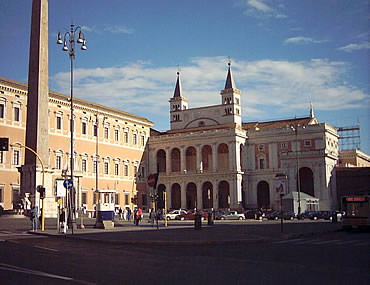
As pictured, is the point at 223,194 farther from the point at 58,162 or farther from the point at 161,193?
the point at 58,162

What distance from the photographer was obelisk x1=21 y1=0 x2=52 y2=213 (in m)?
32.8

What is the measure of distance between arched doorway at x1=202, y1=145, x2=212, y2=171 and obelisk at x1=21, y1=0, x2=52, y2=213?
1747 inches

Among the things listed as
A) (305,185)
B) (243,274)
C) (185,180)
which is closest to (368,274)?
(243,274)

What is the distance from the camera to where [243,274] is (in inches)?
389

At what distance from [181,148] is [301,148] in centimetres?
1812

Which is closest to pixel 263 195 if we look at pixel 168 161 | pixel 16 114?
pixel 168 161

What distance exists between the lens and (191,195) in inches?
3017

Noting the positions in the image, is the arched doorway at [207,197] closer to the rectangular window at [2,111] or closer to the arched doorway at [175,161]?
the arched doorway at [175,161]

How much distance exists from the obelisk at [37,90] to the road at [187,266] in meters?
18.7

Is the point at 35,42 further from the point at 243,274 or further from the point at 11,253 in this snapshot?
the point at 243,274

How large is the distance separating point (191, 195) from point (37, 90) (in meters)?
46.6

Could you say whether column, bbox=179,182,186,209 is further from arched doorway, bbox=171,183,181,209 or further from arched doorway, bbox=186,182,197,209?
arched doorway, bbox=171,183,181,209

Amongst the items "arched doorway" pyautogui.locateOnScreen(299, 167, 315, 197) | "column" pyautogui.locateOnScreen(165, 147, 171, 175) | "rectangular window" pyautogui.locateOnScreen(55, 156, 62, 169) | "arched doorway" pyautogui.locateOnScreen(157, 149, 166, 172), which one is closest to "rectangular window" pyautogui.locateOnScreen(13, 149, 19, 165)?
"rectangular window" pyautogui.locateOnScreen(55, 156, 62, 169)

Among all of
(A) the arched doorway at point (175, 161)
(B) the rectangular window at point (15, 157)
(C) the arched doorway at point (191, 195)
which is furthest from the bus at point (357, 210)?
(A) the arched doorway at point (175, 161)
